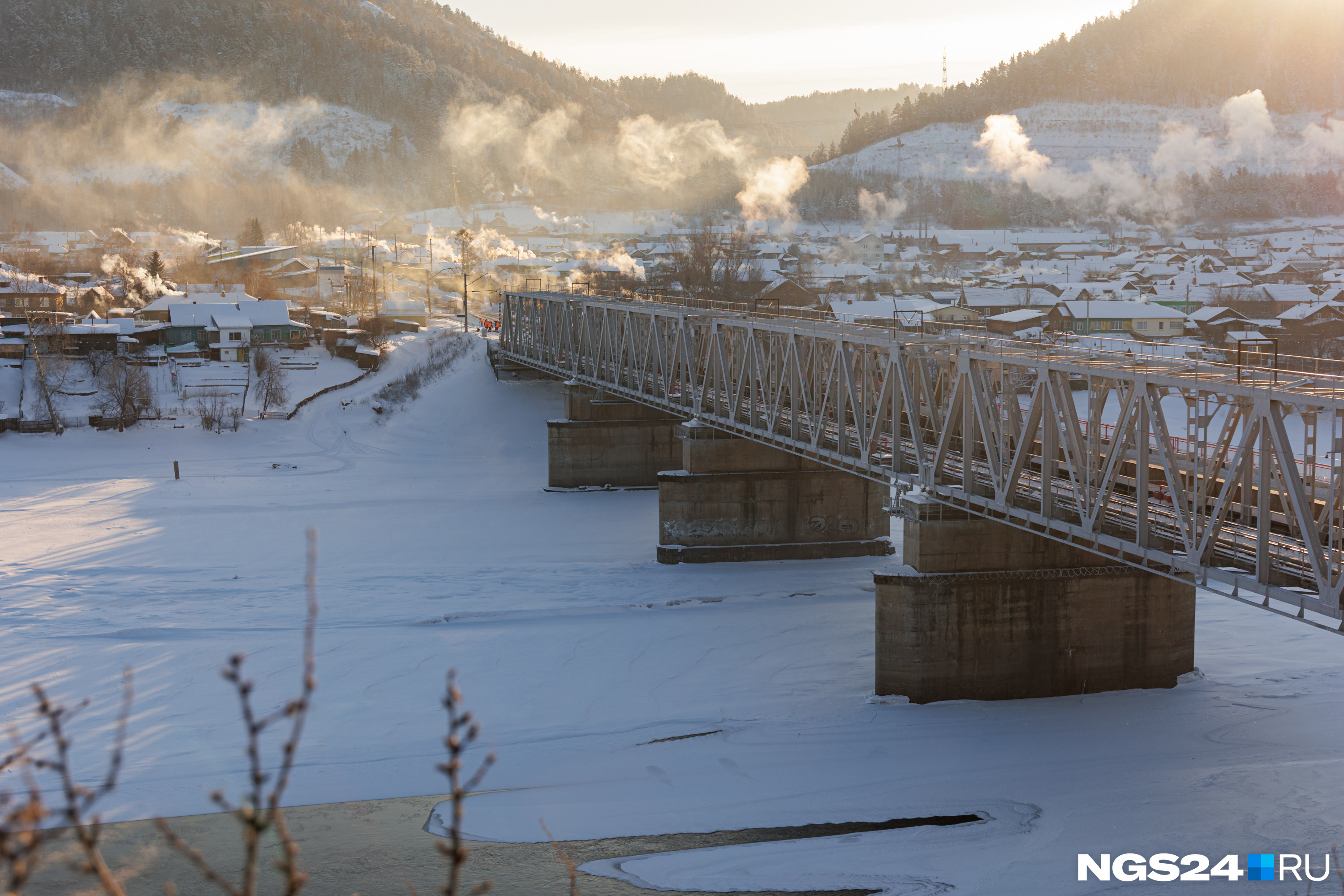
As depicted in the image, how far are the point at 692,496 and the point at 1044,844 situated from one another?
74.9 feet

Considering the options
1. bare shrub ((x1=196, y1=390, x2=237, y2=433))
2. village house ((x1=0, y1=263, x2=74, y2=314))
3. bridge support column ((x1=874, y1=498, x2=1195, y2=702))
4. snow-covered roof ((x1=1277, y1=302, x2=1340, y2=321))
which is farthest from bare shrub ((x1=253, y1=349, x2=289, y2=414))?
snow-covered roof ((x1=1277, y1=302, x2=1340, y2=321))

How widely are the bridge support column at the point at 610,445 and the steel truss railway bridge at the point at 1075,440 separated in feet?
29.9

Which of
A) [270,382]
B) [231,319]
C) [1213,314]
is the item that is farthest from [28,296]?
[1213,314]

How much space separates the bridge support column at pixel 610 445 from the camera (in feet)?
179

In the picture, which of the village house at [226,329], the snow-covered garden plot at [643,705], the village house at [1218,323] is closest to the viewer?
the snow-covered garden plot at [643,705]

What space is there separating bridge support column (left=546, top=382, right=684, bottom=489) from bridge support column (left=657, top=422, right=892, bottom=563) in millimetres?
13410

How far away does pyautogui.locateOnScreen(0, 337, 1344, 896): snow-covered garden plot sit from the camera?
66.1ft

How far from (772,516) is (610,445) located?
1497cm

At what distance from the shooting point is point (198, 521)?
45.7m

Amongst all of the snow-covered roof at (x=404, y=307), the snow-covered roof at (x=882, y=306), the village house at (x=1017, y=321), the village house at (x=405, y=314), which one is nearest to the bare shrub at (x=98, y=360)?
the village house at (x=405, y=314)

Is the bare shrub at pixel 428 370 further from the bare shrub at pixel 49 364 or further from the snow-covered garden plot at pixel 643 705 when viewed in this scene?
the snow-covered garden plot at pixel 643 705

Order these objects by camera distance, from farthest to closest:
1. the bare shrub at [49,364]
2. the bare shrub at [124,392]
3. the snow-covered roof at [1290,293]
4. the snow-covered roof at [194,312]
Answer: the snow-covered roof at [1290,293] < the snow-covered roof at [194,312] < the bare shrub at [49,364] < the bare shrub at [124,392]

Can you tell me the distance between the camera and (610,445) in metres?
54.7

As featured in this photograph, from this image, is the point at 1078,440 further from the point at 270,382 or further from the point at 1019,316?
the point at 1019,316
